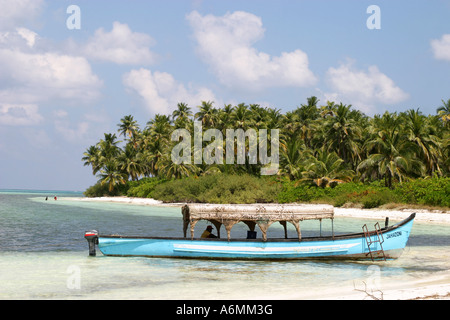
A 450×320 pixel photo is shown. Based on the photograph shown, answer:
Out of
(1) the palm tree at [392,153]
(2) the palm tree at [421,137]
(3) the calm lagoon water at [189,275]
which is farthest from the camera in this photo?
(2) the palm tree at [421,137]

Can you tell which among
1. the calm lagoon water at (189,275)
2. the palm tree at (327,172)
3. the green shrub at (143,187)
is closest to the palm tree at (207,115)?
the green shrub at (143,187)

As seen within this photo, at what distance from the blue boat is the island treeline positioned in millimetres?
24291

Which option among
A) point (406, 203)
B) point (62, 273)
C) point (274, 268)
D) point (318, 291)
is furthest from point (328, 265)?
point (406, 203)

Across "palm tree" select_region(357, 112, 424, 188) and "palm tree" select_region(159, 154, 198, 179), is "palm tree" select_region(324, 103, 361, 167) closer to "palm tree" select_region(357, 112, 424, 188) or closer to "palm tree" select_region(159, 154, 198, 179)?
"palm tree" select_region(357, 112, 424, 188)

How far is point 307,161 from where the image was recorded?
5594 centimetres

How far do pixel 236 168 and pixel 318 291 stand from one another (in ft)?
191

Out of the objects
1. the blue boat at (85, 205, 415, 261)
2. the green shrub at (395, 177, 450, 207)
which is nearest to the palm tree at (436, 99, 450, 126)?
the green shrub at (395, 177, 450, 207)

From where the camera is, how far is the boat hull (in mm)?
18156

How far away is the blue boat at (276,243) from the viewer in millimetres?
18172

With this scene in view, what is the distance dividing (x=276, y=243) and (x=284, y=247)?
382 mm

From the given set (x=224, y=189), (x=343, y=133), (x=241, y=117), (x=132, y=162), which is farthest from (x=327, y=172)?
(x=132, y=162)

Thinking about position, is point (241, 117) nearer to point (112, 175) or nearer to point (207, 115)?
point (207, 115)

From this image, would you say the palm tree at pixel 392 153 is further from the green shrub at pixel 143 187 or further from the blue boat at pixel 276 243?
the green shrub at pixel 143 187

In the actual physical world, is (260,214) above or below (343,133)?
below
